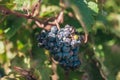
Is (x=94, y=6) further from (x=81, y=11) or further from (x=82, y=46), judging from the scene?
(x=81, y=11)

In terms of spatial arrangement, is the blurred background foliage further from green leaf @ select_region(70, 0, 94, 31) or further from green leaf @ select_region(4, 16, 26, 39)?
green leaf @ select_region(70, 0, 94, 31)

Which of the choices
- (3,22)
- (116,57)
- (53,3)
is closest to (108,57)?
(116,57)

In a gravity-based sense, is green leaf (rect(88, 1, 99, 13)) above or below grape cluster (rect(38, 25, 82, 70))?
above

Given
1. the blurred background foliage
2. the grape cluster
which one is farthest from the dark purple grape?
the blurred background foliage

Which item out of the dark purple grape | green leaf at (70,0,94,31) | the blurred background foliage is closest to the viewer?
green leaf at (70,0,94,31)

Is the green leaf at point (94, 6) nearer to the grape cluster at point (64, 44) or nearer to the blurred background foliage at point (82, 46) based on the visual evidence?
the blurred background foliage at point (82, 46)

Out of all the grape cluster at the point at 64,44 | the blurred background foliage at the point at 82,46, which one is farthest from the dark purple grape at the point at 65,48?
the blurred background foliage at the point at 82,46

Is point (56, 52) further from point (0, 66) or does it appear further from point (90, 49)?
point (0, 66)
